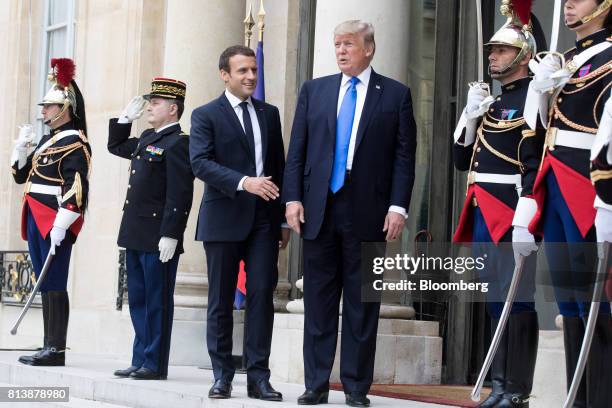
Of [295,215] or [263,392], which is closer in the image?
[295,215]

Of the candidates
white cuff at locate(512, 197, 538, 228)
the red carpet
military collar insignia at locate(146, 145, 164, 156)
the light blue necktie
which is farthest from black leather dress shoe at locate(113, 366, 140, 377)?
white cuff at locate(512, 197, 538, 228)

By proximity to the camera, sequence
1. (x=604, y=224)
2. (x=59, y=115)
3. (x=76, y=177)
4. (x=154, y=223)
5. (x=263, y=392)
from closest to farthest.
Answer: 1. (x=604, y=224)
2. (x=263, y=392)
3. (x=154, y=223)
4. (x=76, y=177)
5. (x=59, y=115)

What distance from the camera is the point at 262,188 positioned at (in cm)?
699

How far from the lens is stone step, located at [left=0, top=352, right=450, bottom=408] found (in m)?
7.24

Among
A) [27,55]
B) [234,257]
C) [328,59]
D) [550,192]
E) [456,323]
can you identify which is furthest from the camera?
[27,55]

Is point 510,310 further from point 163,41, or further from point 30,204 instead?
point 163,41

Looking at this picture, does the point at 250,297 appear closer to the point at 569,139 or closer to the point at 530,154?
the point at 530,154

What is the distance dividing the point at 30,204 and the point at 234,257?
2551 mm

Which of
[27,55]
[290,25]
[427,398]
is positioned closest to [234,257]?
[427,398]

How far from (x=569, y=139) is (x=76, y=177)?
14.9 feet

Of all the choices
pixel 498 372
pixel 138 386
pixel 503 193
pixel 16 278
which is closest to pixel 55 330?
pixel 138 386

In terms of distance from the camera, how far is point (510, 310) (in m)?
6.29

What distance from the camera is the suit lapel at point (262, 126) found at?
24.4 feet

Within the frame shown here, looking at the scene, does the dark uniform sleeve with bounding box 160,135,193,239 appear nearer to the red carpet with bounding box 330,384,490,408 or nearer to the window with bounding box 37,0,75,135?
the red carpet with bounding box 330,384,490,408
